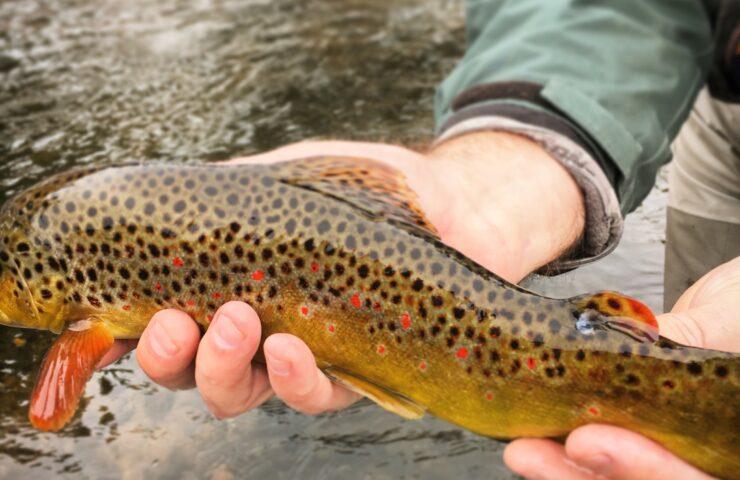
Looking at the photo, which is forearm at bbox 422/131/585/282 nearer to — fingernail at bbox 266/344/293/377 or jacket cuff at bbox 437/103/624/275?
jacket cuff at bbox 437/103/624/275

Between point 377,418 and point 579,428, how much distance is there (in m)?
1.85

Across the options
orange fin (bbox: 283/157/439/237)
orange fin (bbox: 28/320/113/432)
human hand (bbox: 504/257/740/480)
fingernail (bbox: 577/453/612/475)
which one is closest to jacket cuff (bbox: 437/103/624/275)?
human hand (bbox: 504/257/740/480)

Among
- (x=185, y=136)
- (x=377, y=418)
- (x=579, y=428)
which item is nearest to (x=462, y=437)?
(x=377, y=418)

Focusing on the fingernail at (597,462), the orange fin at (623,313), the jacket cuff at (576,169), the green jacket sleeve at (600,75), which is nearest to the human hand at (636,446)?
the fingernail at (597,462)

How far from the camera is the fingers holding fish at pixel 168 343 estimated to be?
7.44ft

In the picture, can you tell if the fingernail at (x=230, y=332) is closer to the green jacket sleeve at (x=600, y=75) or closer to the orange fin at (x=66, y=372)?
the orange fin at (x=66, y=372)

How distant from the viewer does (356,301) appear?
86.5 inches

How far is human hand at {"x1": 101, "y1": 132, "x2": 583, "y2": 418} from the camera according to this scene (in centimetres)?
219

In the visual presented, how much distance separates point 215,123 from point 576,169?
4.58 m

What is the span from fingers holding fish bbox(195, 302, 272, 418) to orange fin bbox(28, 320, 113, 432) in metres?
0.37

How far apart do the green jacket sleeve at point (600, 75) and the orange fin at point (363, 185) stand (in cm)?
117

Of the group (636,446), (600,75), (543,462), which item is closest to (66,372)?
(543,462)

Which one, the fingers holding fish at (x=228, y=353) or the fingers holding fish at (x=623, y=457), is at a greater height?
the fingers holding fish at (x=228, y=353)

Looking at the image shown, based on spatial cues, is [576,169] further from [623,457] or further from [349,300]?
[623,457]
